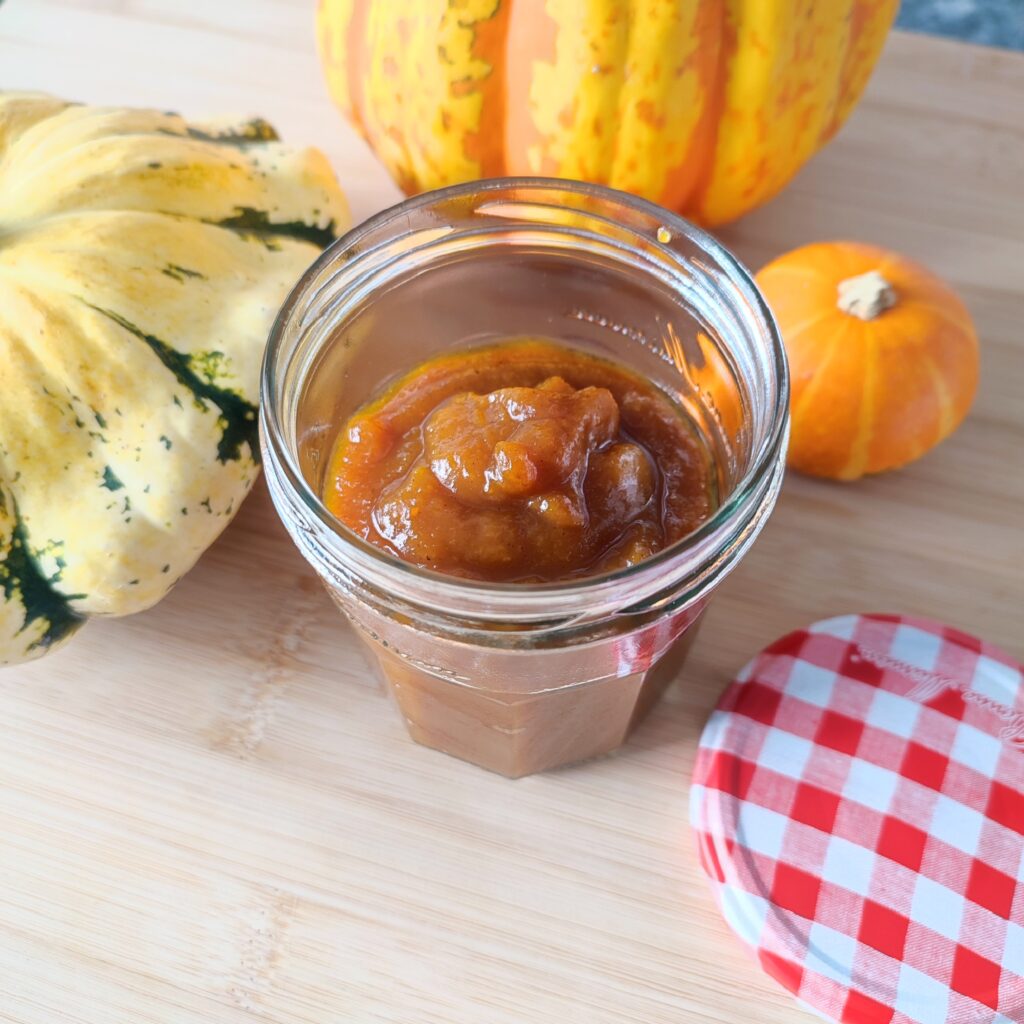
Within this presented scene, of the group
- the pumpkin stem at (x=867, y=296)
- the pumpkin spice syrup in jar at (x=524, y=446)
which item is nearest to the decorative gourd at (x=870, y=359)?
the pumpkin stem at (x=867, y=296)

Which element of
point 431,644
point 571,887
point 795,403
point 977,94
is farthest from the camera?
point 977,94

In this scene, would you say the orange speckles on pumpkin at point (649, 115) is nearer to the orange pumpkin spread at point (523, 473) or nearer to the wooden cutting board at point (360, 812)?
the orange pumpkin spread at point (523, 473)

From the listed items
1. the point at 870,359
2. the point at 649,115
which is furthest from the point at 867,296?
the point at 649,115

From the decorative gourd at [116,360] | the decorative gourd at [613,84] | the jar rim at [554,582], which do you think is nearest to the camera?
the jar rim at [554,582]

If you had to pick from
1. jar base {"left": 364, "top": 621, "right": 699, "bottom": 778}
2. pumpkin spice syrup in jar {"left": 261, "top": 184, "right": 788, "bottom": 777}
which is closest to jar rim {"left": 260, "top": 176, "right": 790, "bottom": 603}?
pumpkin spice syrup in jar {"left": 261, "top": 184, "right": 788, "bottom": 777}

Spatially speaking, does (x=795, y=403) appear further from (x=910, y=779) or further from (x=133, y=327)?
(x=133, y=327)

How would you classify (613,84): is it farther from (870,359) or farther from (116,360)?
(116,360)

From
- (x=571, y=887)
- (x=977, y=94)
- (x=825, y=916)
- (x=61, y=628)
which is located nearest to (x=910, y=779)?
(x=825, y=916)
